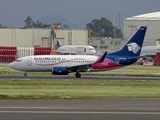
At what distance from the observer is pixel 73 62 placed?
54.6m

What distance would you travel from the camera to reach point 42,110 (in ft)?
76.4

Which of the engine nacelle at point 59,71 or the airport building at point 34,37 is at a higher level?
the airport building at point 34,37

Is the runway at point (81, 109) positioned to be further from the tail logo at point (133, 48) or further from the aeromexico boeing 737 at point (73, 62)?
the tail logo at point (133, 48)

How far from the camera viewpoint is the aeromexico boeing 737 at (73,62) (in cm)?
5353

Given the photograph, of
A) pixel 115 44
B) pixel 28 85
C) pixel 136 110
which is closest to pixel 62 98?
pixel 136 110

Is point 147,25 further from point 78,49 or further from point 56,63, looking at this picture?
point 56,63

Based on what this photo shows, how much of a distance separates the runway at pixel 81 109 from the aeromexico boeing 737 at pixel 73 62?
1001 inches

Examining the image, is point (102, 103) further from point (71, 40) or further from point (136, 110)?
point (71, 40)

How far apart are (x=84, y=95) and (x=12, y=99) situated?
4.60 meters

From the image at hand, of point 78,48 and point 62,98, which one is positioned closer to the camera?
point 62,98

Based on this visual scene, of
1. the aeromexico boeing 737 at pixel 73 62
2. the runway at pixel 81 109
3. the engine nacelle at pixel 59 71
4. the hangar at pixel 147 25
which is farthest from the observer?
the hangar at pixel 147 25

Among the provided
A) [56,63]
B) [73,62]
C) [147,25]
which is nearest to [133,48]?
[73,62]

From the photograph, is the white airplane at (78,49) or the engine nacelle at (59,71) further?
the white airplane at (78,49)

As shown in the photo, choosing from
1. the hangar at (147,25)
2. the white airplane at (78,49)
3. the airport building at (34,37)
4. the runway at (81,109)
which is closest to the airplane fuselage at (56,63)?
the runway at (81,109)
